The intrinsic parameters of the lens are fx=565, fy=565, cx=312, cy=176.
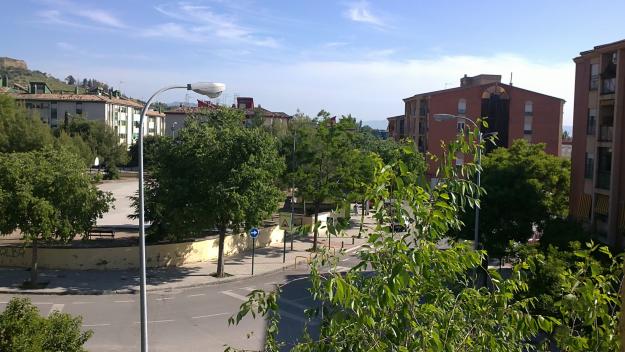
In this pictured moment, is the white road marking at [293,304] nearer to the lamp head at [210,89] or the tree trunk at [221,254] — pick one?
the tree trunk at [221,254]

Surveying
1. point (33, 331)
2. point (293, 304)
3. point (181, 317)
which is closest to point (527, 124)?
point (293, 304)

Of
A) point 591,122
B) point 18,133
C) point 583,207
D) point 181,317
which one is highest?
point 591,122

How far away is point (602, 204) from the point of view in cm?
2409

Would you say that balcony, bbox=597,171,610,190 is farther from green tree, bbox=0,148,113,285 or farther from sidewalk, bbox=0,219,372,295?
green tree, bbox=0,148,113,285

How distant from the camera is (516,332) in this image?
5.23m

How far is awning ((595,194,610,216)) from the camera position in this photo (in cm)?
2378

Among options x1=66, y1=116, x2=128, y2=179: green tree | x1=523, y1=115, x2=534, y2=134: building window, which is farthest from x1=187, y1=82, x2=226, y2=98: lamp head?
x1=66, y1=116, x2=128, y2=179: green tree

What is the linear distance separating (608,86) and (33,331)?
2349 cm

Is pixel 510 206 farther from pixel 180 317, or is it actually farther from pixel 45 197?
pixel 45 197

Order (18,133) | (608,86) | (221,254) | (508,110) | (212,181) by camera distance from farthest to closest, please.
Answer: (508,110)
(18,133)
(221,254)
(212,181)
(608,86)

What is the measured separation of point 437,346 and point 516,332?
1064 millimetres

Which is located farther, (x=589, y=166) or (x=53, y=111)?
(x=53, y=111)

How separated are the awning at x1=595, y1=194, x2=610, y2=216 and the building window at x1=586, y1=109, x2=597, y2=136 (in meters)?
2.89

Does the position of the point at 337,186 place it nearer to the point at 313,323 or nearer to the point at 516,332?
the point at 313,323
